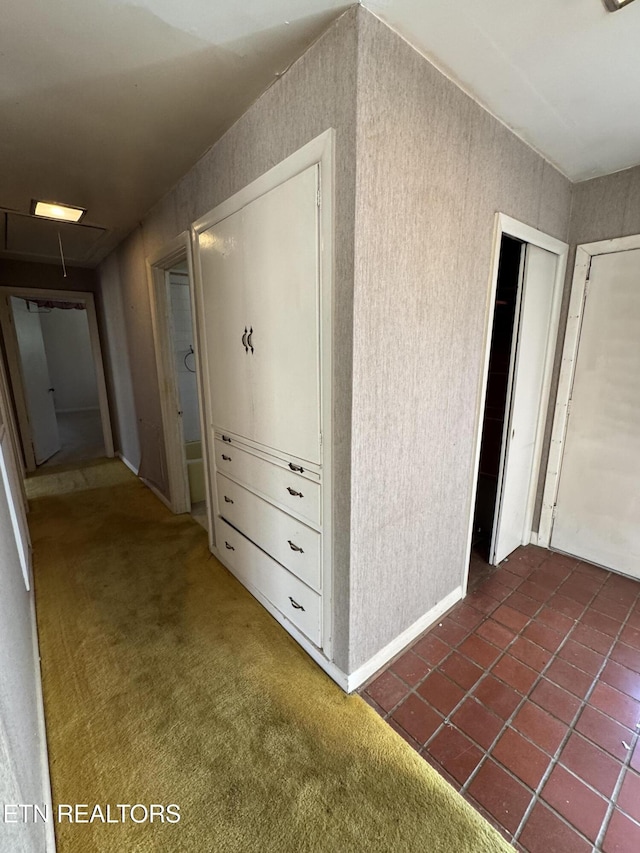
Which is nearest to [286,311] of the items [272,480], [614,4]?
[272,480]

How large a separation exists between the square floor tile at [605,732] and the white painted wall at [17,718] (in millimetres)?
1794

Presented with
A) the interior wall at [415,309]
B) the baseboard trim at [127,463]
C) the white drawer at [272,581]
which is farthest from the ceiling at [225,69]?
the baseboard trim at [127,463]

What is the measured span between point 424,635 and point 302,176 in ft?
7.02

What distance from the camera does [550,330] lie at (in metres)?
2.34

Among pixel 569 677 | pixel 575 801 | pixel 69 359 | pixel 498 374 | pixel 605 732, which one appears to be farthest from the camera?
pixel 69 359

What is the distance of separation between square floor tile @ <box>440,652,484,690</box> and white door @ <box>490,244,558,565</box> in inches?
35.3

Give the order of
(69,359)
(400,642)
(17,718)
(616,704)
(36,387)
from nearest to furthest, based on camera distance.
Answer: (17,718)
(616,704)
(400,642)
(36,387)
(69,359)

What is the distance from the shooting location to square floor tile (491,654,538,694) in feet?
5.16

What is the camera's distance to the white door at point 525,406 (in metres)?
2.10

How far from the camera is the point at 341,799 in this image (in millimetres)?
1156

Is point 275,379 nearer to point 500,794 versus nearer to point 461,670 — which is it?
point 461,670

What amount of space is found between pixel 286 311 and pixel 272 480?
80cm

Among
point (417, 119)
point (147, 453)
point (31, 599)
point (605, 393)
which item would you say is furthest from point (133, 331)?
point (605, 393)

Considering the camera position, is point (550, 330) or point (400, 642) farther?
point (550, 330)
